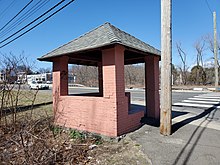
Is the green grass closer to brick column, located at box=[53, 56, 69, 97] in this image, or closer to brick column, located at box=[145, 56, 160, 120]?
brick column, located at box=[53, 56, 69, 97]

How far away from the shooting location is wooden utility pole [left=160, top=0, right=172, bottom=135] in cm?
509

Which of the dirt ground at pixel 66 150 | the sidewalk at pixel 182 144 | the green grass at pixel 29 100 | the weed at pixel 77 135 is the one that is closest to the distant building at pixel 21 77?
the green grass at pixel 29 100

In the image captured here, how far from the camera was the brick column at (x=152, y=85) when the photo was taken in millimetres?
6889

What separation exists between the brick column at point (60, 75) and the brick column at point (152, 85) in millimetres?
3319

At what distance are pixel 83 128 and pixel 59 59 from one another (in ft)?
9.27

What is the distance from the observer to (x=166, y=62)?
5105mm

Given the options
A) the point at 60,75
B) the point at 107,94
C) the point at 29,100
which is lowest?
the point at 29,100

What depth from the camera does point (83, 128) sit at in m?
5.90

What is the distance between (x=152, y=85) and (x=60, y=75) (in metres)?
3.72

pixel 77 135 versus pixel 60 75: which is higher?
pixel 60 75

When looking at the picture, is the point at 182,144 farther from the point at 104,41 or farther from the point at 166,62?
the point at 104,41

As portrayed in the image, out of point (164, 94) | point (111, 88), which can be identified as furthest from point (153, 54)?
point (111, 88)

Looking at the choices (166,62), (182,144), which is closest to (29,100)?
(166,62)

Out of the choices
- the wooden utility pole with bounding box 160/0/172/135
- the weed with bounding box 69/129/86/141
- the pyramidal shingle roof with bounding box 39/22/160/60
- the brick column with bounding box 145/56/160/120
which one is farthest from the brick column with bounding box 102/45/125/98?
the brick column with bounding box 145/56/160/120
